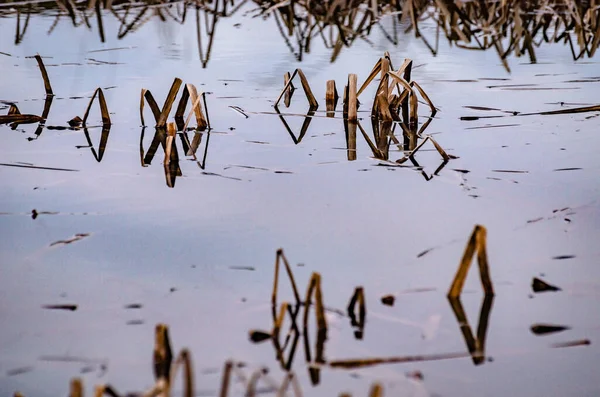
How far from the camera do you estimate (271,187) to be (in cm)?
341

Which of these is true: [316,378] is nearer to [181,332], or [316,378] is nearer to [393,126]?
[181,332]

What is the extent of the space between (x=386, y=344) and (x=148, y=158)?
1939 millimetres

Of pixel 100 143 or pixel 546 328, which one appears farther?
pixel 100 143

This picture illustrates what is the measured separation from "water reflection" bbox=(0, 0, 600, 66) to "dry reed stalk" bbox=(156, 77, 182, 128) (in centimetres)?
165

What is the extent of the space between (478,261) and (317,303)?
1.58 ft

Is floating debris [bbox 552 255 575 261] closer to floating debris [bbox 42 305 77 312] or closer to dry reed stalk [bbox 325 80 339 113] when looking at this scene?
floating debris [bbox 42 305 77 312]

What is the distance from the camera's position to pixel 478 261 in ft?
7.59

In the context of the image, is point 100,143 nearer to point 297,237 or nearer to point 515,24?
point 297,237

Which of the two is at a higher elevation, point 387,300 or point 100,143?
point 387,300

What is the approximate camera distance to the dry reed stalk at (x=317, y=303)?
203cm

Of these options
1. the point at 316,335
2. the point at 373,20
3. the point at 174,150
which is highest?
the point at 316,335

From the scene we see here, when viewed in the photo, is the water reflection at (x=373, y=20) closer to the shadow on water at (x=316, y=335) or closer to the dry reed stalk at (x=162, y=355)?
the shadow on water at (x=316, y=335)

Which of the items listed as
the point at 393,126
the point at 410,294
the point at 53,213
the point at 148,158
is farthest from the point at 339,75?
the point at 410,294

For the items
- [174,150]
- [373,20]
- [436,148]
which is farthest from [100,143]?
[373,20]
